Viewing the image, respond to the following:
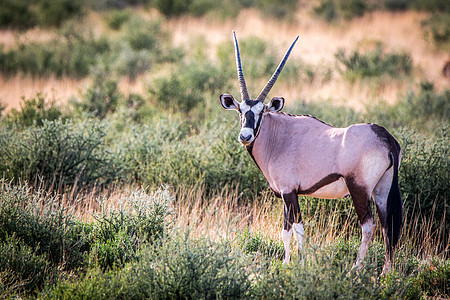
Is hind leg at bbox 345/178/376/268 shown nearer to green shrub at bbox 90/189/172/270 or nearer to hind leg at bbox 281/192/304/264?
hind leg at bbox 281/192/304/264

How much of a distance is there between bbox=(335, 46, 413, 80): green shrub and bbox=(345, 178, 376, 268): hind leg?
1055cm

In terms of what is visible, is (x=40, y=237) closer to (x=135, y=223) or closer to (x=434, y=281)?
(x=135, y=223)

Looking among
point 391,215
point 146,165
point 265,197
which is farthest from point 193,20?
point 391,215

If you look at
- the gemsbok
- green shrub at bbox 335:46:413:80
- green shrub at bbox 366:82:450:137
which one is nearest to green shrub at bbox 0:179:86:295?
the gemsbok

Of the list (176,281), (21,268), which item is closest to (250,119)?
(176,281)

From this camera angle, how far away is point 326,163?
182 inches

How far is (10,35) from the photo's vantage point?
790 inches

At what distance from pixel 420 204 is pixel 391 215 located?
217 cm

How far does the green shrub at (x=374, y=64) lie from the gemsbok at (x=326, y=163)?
1016 cm

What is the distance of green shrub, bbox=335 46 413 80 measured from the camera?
48.4 feet

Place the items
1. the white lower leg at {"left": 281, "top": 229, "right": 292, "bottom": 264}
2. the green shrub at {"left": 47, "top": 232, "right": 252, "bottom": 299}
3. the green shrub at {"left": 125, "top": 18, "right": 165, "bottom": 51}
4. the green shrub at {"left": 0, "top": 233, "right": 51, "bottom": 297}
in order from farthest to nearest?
the green shrub at {"left": 125, "top": 18, "right": 165, "bottom": 51}, the white lower leg at {"left": 281, "top": 229, "right": 292, "bottom": 264}, the green shrub at {"left": 0, "top": 233, "right": 51, "bottom": 297}, the green shrub at {"left": 47, "top": 232, "right": 252, "bottom": 299}

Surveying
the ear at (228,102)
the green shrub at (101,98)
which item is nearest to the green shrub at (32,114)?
the green shrub at (101,98)

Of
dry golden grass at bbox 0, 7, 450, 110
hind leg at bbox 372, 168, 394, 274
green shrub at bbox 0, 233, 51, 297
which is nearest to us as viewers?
green shrub at bbox 0, 233, 51, 297

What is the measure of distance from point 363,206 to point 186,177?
343 cm
